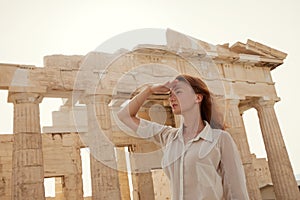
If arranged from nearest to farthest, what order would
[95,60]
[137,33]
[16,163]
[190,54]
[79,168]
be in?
1. [137,33]
2. [16,163]
3. [95,60]
4. [190,54]
5. [79,168]

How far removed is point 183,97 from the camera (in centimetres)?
214

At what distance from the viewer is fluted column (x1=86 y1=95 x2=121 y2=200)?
1031 centimetres

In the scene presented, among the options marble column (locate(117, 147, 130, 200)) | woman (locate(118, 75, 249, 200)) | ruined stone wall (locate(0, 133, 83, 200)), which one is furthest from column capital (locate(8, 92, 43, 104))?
woman (locate(118, 75, 249, 200))

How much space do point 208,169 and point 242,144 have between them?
12.0 metres

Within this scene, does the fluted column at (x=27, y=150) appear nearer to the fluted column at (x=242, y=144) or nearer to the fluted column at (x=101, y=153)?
the fluted column at (x=101, y=153)

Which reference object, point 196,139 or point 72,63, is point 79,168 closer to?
point 72,63

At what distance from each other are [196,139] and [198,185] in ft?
0.93

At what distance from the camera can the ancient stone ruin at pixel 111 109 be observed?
10109 mm

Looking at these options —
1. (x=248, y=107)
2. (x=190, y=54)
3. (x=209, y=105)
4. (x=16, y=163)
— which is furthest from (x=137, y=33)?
(x=248, y=107)

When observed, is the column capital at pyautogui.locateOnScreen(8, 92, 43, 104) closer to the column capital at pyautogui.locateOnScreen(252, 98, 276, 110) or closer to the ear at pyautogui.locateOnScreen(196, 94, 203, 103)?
the ear at pyautogui.locateOnScreen(196, 94, 203, 103)

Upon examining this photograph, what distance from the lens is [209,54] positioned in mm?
13453

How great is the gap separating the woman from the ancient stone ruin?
6.69 metres

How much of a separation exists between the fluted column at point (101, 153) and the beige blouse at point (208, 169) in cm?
864

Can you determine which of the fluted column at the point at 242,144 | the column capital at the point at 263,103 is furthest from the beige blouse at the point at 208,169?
the column capital at the point at 263,103
